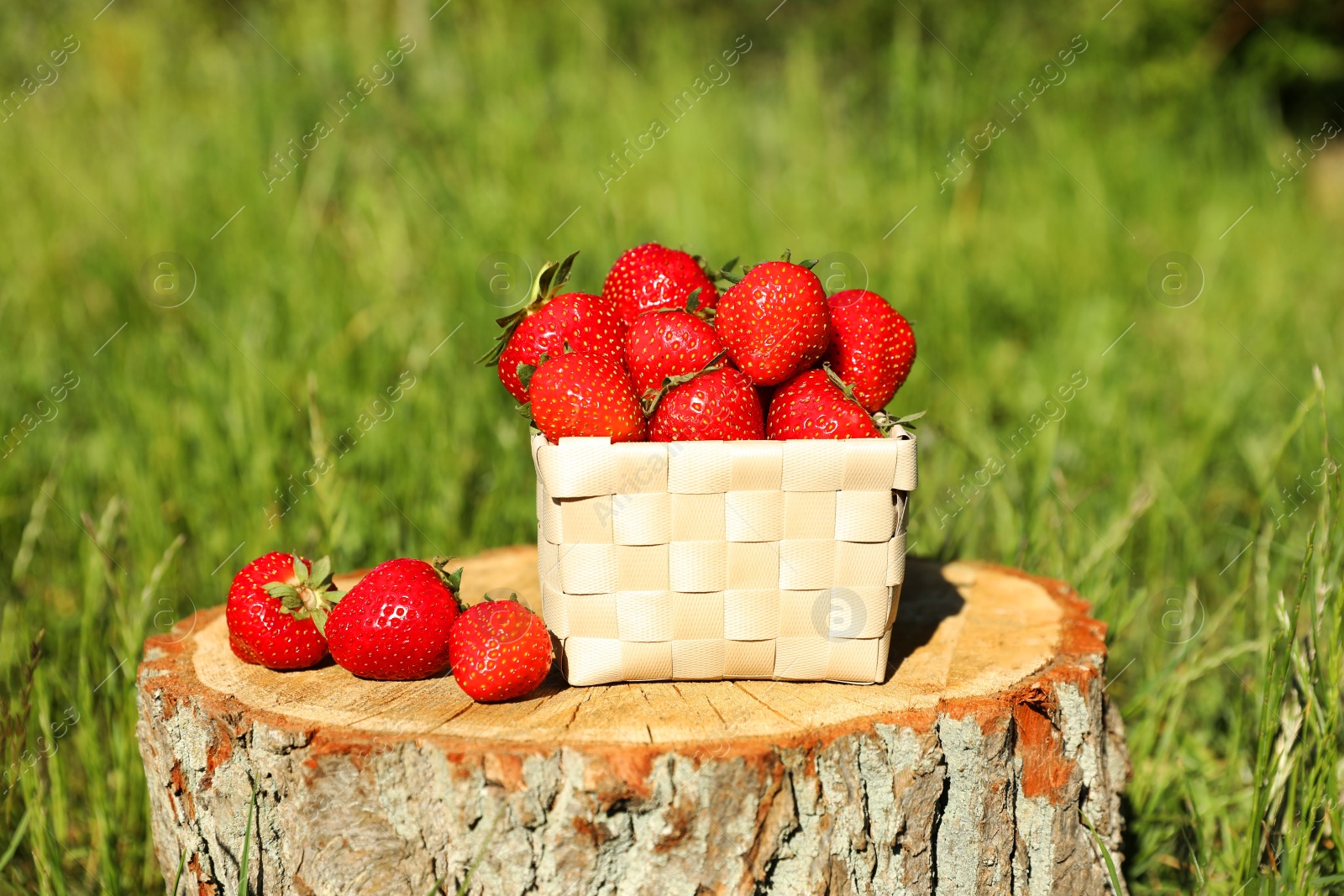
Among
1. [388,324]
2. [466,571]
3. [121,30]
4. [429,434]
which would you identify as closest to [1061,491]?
[466,571]

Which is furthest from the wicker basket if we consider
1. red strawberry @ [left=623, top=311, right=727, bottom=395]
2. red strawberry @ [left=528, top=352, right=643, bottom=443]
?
red strawberry @ [left=623, top=311, right=727, bottom=395]

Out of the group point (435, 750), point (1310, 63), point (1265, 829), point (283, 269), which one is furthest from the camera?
point (1310, 63)

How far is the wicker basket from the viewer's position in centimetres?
139

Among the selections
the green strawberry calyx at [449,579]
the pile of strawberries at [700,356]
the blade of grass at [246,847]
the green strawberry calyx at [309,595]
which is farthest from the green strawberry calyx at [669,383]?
the blade of grass at [246,847]

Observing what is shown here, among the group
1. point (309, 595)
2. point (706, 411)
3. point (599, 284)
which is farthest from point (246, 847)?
point (599, 284)

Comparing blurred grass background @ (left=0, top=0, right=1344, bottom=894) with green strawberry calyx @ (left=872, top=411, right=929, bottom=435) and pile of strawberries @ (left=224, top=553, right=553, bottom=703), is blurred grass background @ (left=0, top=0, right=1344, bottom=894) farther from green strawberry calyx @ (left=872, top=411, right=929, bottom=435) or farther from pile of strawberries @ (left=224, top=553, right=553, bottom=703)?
green strawberry calyx @ (left=872, top=411, right=929, bottom=435)

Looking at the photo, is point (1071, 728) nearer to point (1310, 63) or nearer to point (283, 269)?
point (283, 269)

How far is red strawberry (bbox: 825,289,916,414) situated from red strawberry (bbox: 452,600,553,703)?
57 centimetres

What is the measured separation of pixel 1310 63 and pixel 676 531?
6429mm

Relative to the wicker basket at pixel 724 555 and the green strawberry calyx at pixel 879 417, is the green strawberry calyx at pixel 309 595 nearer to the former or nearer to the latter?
the wicker basket at pixel 724 555

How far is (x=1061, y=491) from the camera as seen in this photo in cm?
212

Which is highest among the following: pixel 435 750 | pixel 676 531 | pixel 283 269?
pixel 283 269

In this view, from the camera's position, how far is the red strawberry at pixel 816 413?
4.77 ft

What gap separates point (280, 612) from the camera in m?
1.52
